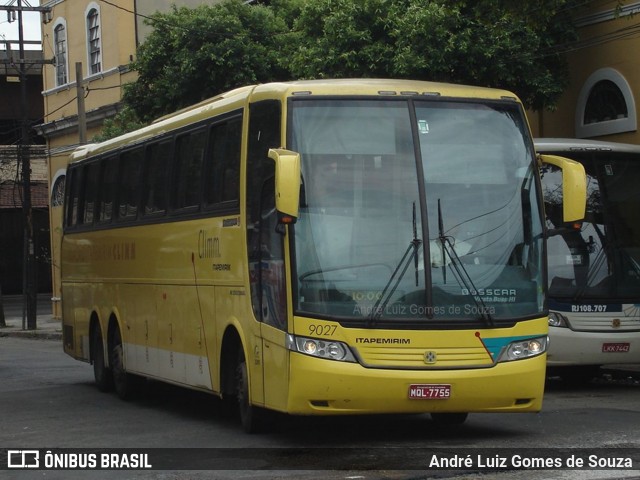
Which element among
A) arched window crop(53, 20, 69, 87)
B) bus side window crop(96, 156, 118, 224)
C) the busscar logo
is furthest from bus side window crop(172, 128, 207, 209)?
arched window crop(53, 20, 69, 87)

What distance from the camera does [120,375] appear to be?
54.9ft

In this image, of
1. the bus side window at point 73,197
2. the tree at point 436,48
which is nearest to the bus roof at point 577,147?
the tree at point 436,48

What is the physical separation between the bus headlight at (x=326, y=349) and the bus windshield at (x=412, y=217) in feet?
0.74

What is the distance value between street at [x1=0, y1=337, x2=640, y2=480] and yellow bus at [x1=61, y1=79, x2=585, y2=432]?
398mm

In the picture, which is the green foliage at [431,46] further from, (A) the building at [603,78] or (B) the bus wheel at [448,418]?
(B) the bus wheel at [448,418]

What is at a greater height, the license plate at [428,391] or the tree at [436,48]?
the tree at [436,48]

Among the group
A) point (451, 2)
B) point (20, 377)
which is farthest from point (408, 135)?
point (20, 377)

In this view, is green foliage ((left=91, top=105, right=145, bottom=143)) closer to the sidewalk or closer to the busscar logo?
the sidewalk

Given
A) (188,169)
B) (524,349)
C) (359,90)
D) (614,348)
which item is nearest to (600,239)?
(614,348)

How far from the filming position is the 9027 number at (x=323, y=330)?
10539 millimetres

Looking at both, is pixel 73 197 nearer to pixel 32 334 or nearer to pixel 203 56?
pixel 203 56

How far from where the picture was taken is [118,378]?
16.8 meters

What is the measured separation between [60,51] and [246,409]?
32.6 m

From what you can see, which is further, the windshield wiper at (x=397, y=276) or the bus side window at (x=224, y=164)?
the bus side window at (x=224, y=164)
